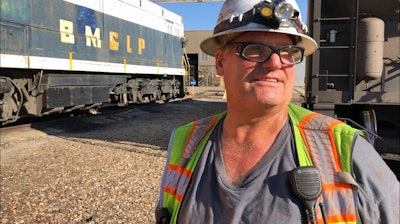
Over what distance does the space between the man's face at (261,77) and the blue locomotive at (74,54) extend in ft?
25.5

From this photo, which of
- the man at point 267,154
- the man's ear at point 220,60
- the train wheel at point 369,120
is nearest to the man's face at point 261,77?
the man at point 267,154

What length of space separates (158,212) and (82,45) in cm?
973

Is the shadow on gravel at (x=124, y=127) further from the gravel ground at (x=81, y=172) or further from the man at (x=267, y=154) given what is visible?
the man at (x=267, y=154)

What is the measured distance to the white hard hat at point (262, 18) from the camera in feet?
4.43

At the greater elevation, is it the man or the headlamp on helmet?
the headlamp on helmet

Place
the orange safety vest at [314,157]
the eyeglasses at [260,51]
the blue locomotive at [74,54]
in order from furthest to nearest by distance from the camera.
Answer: the blue locomotive at [74,54], the eyeglasses at [260,51], the orange safety vest at [314,157]

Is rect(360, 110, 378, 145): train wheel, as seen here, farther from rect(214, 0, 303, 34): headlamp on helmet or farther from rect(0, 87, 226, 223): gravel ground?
rect(214, 0, 303, 34): headlamp on helmet

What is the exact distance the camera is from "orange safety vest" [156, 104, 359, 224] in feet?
3.91

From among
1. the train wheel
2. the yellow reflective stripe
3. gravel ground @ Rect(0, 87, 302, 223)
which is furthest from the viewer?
the train wheel

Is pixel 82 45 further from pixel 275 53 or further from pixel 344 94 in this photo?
pixel 275 53

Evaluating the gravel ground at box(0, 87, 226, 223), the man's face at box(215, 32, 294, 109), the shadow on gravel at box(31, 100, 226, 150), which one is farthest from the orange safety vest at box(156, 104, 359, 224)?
the shadow on gravel at box(31, 100, 226, 150)

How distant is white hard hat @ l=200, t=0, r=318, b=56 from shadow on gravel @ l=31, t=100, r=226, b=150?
20.0ft

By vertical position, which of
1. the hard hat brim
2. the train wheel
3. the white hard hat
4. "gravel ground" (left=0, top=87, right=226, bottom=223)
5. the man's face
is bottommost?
"gravel ground" (left=0, top=87, right=226, bottom=223)

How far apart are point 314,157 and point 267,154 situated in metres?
0.20
